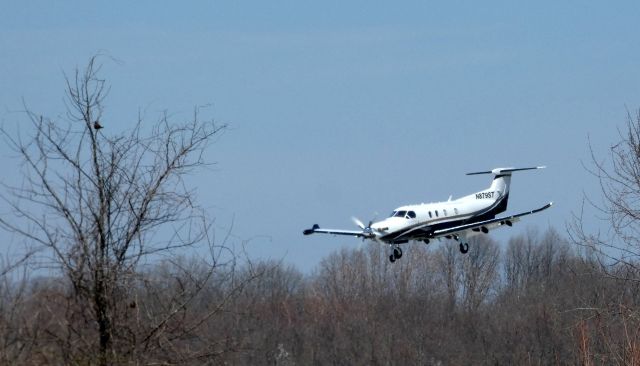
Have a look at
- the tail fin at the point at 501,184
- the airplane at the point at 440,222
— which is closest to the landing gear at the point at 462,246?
the airplane at the point at 440,222

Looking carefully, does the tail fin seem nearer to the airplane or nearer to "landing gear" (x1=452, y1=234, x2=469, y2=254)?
the airplane

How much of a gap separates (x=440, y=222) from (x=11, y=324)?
4160cm

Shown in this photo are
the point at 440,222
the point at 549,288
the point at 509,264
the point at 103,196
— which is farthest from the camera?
the point at 509,264

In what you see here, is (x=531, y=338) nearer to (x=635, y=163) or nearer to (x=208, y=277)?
(x=635, y=163)

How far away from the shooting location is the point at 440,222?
51250 millimetres

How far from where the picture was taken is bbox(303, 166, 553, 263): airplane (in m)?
49.6

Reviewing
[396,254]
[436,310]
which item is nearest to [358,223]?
[396,254]

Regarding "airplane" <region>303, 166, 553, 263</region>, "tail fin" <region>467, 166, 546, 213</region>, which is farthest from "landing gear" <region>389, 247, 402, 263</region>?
"tail fin" <region>467, 166, 546, 213</region>

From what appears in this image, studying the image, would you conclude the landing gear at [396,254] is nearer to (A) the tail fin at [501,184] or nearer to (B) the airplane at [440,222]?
(B) the airplane at [440,222]

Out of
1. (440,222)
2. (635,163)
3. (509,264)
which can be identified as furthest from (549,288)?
(635,163)

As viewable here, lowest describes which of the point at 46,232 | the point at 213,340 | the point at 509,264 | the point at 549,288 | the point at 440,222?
the point at 213,340

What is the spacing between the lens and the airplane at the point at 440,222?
163 feet

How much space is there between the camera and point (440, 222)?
51250 mm

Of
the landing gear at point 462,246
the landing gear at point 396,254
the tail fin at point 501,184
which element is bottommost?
the landing gear at point 396,254
